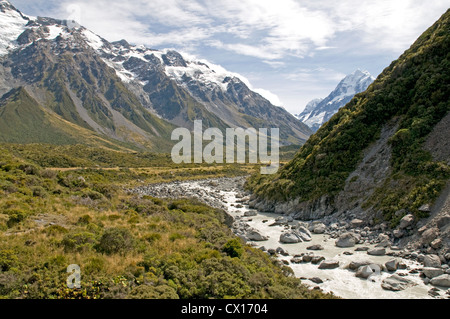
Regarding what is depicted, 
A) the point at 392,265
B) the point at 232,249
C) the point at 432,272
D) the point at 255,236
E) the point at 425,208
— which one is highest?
the point at 425,208

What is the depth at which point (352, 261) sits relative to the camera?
26.5 metres

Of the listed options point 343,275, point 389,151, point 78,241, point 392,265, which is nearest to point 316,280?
point 343,275

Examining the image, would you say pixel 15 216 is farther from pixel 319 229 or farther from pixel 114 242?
pixel 319 229

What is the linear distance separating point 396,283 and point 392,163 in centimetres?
2408

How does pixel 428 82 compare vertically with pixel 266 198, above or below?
above

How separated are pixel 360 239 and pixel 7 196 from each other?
35.1 meters

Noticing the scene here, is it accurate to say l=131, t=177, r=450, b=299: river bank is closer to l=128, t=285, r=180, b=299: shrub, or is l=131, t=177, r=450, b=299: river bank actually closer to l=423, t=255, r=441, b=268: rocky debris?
l=423, t=255, r=441, b=268: rocky debris

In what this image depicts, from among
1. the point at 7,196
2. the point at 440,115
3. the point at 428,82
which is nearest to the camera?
the point at 7,196

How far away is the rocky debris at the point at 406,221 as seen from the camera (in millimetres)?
31078

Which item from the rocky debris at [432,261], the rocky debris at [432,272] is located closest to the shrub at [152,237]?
the rocky debris at [432,272]

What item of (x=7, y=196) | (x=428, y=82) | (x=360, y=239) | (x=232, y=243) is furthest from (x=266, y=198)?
(x=7, y=196)
